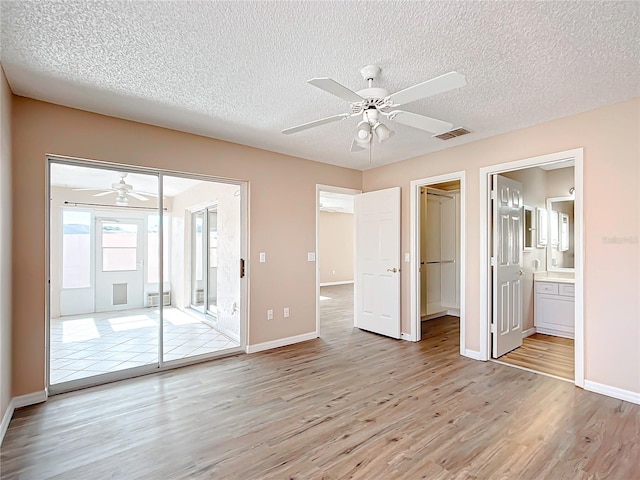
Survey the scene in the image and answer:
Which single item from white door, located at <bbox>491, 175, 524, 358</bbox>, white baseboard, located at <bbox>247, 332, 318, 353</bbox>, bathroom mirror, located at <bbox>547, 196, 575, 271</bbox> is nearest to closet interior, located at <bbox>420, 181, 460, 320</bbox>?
bathroom mirror, located at <bbox>547, 196, 575, 271</bbox>

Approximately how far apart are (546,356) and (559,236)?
220cm

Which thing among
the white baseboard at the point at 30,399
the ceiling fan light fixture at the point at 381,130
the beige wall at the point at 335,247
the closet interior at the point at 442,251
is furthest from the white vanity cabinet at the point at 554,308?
the beige wall at the point at 335,247

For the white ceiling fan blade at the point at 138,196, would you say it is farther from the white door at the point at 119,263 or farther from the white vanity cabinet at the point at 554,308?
the white vanity cabinet at the point at 554,308

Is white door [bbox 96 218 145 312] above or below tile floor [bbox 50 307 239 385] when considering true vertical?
above

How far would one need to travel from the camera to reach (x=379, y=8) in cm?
176

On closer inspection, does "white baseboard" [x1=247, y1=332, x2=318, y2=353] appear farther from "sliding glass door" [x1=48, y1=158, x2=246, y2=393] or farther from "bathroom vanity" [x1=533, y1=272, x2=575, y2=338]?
"bathroom vanity" [x1=533, y1=272, x2=575, y2=338]

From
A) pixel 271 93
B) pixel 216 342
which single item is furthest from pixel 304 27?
pixel 216 342

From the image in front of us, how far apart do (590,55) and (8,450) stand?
4.67 m

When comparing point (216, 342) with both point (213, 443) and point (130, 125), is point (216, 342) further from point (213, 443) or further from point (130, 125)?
point (130, 125)

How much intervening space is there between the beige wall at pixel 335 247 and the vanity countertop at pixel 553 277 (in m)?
6.65

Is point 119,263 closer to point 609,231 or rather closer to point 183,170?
point 183,170

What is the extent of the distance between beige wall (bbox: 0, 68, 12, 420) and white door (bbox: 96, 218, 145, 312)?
1311mm

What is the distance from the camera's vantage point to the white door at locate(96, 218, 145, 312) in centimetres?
398

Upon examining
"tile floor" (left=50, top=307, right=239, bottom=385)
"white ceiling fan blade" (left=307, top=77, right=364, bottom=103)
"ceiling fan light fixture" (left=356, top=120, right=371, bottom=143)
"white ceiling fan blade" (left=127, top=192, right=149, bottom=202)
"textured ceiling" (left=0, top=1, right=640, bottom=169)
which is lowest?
"tile floor" (left=50, top=307, right=239, bottom=385)
